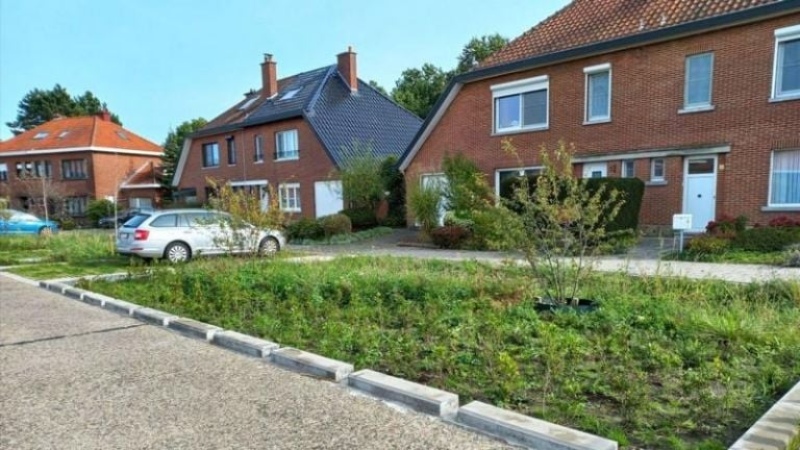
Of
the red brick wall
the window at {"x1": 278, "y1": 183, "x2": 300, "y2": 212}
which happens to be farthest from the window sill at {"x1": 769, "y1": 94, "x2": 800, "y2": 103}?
the window at {"x1": 278, "y1": 183, "x2": 300, "y2": 212}

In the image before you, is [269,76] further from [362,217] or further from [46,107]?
[46,107]

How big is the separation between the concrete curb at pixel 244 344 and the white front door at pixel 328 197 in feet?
57.5

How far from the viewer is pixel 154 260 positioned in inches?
511

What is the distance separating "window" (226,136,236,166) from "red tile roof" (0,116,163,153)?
57.7 feet

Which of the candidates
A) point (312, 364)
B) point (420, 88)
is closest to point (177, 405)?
point (312, 364)

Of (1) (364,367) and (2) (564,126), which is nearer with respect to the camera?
(1) (364,367)

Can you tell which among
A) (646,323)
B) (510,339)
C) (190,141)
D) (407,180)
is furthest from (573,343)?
(190,141)

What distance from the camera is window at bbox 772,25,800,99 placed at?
12.5 metres

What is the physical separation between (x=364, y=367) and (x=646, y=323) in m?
3.06

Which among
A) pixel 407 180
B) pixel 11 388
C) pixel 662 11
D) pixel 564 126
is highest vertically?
pixel 662 11

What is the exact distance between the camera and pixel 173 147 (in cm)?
4434

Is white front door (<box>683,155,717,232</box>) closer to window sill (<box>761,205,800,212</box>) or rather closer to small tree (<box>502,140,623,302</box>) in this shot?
window sill (<box>761,205,800,212</box>)

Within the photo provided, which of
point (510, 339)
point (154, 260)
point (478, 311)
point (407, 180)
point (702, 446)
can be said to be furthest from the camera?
point (407, 180)

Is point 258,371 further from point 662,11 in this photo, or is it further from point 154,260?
point 662,11
